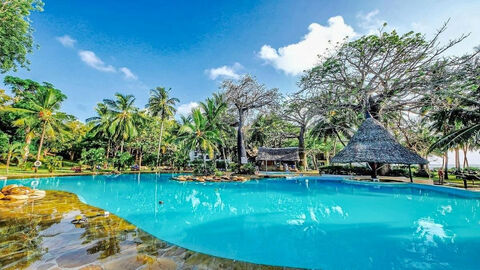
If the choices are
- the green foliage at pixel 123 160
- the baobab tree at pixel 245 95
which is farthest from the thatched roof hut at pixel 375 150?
the green foliage at pixel 123 160

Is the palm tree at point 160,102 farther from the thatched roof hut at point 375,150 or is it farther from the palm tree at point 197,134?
the thatched roof hut at point 375,150

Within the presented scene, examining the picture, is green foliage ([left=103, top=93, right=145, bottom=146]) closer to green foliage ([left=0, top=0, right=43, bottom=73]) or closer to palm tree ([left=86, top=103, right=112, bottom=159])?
palm tree ([left=86, top=103, right=112, bottom=159])

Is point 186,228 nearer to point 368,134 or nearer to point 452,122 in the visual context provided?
point 368,134

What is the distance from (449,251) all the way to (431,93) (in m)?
12.4

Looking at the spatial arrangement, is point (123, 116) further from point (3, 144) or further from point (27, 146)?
point (3, 144)

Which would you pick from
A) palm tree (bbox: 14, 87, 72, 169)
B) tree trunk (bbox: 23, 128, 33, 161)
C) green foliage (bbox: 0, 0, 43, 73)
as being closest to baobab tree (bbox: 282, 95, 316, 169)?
green foliage (bbox: 0, 0, 43, 73)

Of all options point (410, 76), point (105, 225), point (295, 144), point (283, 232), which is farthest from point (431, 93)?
point (295, 144)

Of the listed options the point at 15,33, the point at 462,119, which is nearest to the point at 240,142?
the point at 462,119

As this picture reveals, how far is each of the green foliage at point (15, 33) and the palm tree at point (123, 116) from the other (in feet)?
39.4

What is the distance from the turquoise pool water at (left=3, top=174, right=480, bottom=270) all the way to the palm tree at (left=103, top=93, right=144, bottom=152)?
17.2 m

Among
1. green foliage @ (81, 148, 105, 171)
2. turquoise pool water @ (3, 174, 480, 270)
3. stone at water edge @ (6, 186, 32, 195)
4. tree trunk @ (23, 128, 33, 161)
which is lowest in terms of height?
turquoise pool water @ (3, 174, 480, 270)

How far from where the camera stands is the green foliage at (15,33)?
31.4ft

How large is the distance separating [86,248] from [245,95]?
2062cm

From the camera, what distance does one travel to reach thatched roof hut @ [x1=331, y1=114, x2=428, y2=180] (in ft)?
42.4
